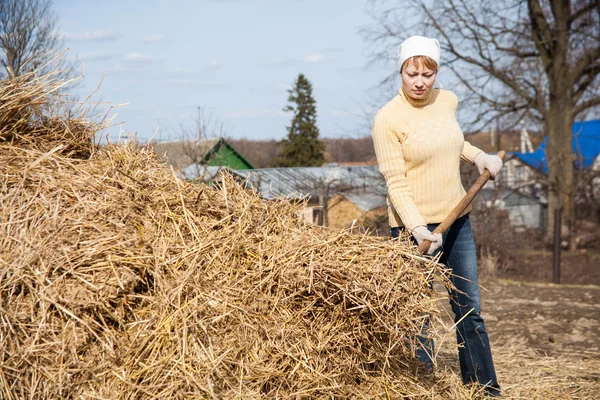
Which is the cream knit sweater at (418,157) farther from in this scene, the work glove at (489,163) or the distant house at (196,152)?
the distant house at (196,152)

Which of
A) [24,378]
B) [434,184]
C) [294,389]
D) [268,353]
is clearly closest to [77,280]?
[24,378]

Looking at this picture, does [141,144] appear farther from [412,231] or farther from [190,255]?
[412,231]

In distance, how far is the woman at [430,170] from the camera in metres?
3.28

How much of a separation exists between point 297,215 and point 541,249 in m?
15.3

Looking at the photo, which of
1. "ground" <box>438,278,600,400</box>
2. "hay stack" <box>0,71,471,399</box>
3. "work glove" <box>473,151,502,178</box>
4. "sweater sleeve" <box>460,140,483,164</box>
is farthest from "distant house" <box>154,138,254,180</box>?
"hay stack" <box>0,71,471,399</box>

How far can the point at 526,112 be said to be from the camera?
60.4ft

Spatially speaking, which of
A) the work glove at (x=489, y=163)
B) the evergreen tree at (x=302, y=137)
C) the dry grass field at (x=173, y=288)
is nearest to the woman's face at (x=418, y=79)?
the work glove at (x=489, y=163)

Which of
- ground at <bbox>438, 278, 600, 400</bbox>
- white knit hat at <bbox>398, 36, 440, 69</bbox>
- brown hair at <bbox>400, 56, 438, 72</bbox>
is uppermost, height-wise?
white knit hat at <bbox>398, 36, 440, 69</bbox>

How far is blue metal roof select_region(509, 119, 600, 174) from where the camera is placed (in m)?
19.3

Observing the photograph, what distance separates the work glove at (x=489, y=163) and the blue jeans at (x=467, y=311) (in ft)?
1.01

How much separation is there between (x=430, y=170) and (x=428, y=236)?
442 mm

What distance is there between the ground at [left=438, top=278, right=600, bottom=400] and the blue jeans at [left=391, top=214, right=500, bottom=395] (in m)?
0.16

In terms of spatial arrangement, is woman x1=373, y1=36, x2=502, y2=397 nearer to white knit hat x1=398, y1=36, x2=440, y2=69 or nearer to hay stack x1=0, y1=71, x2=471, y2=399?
white knit hat x1=398, y1=36, x2=440, y2=69

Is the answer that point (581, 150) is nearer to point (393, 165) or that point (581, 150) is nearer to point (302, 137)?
point (302, 137)
